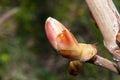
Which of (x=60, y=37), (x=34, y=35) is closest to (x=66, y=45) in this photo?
(x=60, y=37)

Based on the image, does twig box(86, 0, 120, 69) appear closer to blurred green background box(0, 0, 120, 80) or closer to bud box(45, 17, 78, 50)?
bud box(45, 17, 78, 50)

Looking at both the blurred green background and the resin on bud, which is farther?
the blurred green background

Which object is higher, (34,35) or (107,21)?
(107,21)

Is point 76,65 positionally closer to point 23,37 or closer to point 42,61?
point 23,37

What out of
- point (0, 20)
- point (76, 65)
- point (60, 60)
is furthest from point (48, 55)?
point (76, 65)

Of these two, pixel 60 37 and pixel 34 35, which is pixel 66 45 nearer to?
pixel 60 37

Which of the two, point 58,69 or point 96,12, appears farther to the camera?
point 58,69

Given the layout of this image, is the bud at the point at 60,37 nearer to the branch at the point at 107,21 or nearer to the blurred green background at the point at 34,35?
the branch at the point at 107,21

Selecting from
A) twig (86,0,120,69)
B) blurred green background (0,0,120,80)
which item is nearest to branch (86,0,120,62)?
twig (86,0,120,69)

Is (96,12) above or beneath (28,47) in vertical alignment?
above
